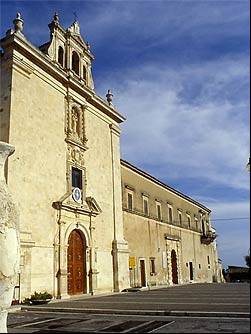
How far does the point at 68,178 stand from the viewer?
60.1 ft

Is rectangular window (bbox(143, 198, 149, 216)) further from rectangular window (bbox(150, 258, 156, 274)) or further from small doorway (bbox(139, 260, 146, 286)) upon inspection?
small doorway (bbox(139, 260, 146, 286))

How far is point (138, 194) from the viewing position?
2720cm

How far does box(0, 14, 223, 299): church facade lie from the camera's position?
1559 cm

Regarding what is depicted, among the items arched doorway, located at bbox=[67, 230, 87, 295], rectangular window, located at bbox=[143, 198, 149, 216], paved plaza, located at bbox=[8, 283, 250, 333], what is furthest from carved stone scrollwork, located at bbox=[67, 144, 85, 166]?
rectangular window, located at bbox=[143, 198, 149, 216]

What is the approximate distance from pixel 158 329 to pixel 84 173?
41.2 feet

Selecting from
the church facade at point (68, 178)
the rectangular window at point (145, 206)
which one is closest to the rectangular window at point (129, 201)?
the church facade at point (68, 178)

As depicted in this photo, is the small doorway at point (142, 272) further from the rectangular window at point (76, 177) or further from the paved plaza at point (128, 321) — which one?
the paved plaza at point (128, 321)

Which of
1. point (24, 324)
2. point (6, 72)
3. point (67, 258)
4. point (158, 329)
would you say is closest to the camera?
point (158, 329)

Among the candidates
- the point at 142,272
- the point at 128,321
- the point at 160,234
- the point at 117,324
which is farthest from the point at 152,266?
the point at 117,324

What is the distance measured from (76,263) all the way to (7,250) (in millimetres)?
12473

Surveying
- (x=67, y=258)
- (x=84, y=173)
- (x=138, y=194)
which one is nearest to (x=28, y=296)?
(x=67, y=258)

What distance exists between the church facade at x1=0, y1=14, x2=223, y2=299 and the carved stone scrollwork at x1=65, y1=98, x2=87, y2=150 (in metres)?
0.05

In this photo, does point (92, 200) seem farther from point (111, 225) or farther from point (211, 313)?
point (211, 313)

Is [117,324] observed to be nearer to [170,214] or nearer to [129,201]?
[129,201]
